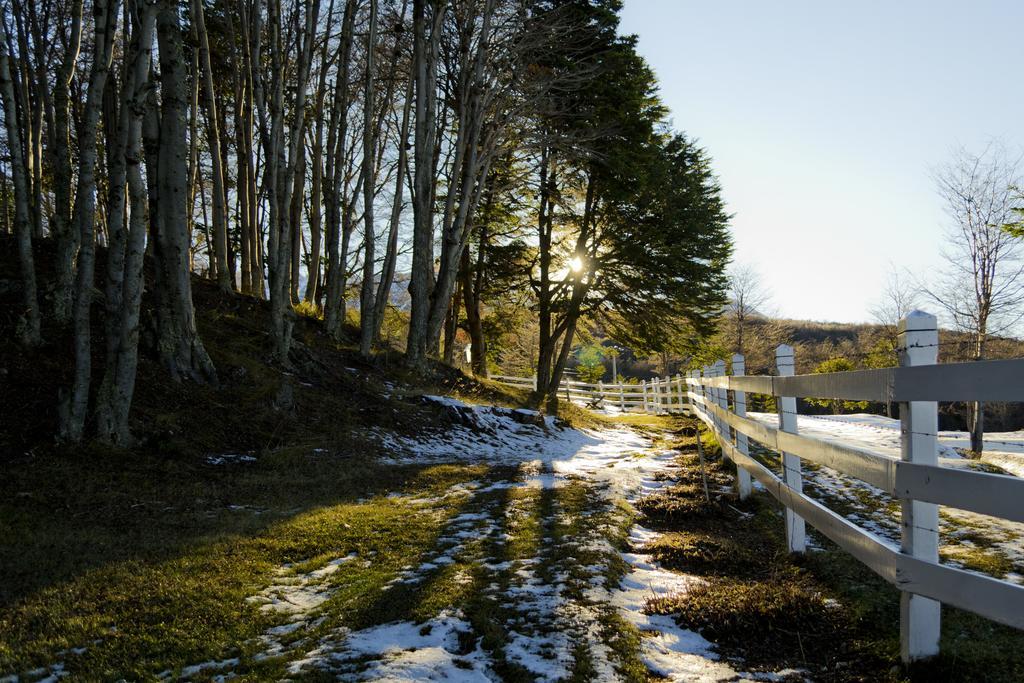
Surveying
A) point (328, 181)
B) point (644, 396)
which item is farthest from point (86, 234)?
point (644, 396)

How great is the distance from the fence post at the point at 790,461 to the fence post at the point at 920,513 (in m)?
1.55

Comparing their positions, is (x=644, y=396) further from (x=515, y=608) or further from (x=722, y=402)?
(x=515, y=608)

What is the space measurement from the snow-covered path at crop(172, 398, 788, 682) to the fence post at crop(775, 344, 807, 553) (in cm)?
93

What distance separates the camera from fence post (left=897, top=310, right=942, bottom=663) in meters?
2.53

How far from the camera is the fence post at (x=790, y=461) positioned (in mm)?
4219

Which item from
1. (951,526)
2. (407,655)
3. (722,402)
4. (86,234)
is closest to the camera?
(407,655)

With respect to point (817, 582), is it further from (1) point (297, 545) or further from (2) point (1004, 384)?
(1) point (297, 545)

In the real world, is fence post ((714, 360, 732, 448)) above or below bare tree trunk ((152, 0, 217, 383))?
below

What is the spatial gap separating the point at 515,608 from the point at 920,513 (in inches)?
76.7

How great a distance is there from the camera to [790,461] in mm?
4234

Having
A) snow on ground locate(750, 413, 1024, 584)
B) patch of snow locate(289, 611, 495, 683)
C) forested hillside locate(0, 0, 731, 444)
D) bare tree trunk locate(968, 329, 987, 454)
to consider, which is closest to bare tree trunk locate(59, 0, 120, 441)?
forested hillside locate(0, 0, 731, 444)

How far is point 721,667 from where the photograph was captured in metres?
2.81

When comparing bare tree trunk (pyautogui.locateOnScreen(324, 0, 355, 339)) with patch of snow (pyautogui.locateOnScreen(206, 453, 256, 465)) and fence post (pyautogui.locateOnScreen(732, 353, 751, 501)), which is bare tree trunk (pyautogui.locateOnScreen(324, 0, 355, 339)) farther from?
fence post (pyautogui.locateOnScreen(732, 353, 751, 501))

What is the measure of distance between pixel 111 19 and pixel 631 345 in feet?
55.4
